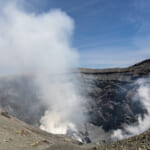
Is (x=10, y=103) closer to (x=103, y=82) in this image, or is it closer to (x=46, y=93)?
(x=46, y=93)

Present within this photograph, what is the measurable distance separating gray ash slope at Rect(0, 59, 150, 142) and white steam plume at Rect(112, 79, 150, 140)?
60.1 inches

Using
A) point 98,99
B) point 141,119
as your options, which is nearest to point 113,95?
point 98,99

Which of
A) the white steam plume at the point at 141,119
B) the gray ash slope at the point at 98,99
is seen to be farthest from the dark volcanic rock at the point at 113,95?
the white steam plume at the point at 141,119

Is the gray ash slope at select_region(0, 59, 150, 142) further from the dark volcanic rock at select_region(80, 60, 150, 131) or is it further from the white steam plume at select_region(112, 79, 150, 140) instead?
the white steam plume at select_region(112, 79, 150, 140)

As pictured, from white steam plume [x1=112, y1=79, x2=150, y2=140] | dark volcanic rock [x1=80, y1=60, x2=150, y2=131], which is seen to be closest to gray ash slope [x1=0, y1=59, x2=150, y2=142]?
dark volcanic rock [x1=80, y1=60, x2=150, y2=131]

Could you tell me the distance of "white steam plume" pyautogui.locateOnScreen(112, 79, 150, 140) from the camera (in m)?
52.0

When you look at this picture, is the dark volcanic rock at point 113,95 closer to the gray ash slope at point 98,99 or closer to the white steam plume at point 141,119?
the gray ash slope at point 98,99

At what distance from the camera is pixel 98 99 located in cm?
6594

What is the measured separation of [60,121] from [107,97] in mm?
19429

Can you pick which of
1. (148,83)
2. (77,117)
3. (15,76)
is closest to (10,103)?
(15,76)

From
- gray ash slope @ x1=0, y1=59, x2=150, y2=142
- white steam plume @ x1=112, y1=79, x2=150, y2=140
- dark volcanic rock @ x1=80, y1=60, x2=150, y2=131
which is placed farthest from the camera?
gray ash slope @ x1=0, y1=59, x2=150, y2=142

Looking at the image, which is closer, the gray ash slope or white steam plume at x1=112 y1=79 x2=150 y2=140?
white steam plume at x1=112 y1=79 x2=150 y2=140

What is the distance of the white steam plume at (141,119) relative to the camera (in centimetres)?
5200

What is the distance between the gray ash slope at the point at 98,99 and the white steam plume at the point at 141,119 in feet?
5.01
